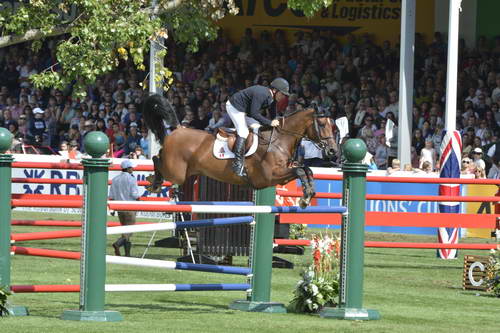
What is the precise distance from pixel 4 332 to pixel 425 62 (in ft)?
66.5

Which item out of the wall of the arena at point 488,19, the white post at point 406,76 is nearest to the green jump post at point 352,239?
the white post at point 406,76

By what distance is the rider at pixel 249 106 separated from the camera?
12742 mm

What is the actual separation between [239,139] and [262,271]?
2.68 meters

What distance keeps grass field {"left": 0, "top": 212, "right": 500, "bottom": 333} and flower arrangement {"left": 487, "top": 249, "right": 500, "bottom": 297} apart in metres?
0.13

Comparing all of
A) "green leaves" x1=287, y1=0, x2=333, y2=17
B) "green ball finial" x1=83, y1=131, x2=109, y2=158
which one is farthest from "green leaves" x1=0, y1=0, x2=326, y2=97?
"green ball finial" x1=83, y1=131, x2=109, y2=158

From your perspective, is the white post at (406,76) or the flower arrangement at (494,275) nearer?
the flower arrangement at (494,275)

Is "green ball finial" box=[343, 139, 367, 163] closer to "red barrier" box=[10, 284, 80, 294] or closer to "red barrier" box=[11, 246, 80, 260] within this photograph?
"red barrier" box=[11, 246, 80, 260]

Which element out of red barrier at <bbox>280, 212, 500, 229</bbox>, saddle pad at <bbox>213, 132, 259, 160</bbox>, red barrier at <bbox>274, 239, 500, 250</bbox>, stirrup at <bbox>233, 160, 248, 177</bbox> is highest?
saddle pad at <bbox>213, 132, 259, 160</bbox>

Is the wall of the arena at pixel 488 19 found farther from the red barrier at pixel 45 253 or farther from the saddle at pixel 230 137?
the red barrier at pixel 45 253

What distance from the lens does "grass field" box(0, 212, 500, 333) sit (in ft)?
30.9

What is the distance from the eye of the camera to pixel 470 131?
2409 cm

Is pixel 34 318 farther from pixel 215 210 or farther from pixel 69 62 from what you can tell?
pixel 69 62

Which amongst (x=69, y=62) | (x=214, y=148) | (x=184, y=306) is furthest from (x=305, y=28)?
(x=184, y=306)

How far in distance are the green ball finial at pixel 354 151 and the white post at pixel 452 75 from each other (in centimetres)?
935
